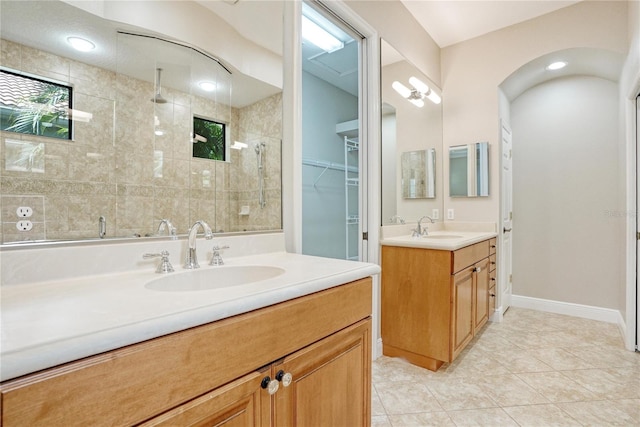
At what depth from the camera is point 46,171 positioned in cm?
89

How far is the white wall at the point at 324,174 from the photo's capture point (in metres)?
3.28

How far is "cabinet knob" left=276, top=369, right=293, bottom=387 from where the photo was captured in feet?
2.65

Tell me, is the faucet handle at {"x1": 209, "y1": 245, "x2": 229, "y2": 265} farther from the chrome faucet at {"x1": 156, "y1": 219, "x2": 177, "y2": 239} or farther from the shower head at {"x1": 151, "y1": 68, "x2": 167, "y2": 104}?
the shower head at {"x1": 151, "y1": 68, "x2": 167, "y2": 104}

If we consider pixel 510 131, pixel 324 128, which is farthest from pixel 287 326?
pixel 510 131

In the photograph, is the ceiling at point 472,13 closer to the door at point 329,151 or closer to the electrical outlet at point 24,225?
the door at point 329,151

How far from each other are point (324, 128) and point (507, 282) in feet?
8.25

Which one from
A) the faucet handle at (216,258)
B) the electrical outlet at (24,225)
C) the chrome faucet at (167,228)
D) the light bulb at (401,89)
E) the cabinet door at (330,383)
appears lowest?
the cabinet door at (330,383)

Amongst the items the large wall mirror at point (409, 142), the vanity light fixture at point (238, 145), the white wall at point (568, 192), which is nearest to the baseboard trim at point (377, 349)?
the large wall mirror at point (409, 142)

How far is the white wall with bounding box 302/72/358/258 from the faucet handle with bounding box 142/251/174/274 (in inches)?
86.5

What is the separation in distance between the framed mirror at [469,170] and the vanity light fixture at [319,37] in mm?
1489

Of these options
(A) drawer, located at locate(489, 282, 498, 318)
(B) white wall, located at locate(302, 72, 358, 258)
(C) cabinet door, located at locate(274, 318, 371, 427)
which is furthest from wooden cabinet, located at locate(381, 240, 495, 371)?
(B) white wall, located at locate(302, 72, 358, 258)

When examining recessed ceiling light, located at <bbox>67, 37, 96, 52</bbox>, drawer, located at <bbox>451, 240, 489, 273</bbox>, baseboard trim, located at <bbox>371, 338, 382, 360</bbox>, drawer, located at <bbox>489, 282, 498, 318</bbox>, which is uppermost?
recessed ceiling light, located at <bbox>67, 37, 96, 52</bbox>

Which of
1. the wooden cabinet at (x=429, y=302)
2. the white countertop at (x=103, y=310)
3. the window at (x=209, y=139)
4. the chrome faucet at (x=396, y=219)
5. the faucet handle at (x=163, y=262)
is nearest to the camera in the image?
the white countertop at (x=103, y=310)

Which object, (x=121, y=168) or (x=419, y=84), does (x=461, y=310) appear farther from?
(x=121, y=168)
